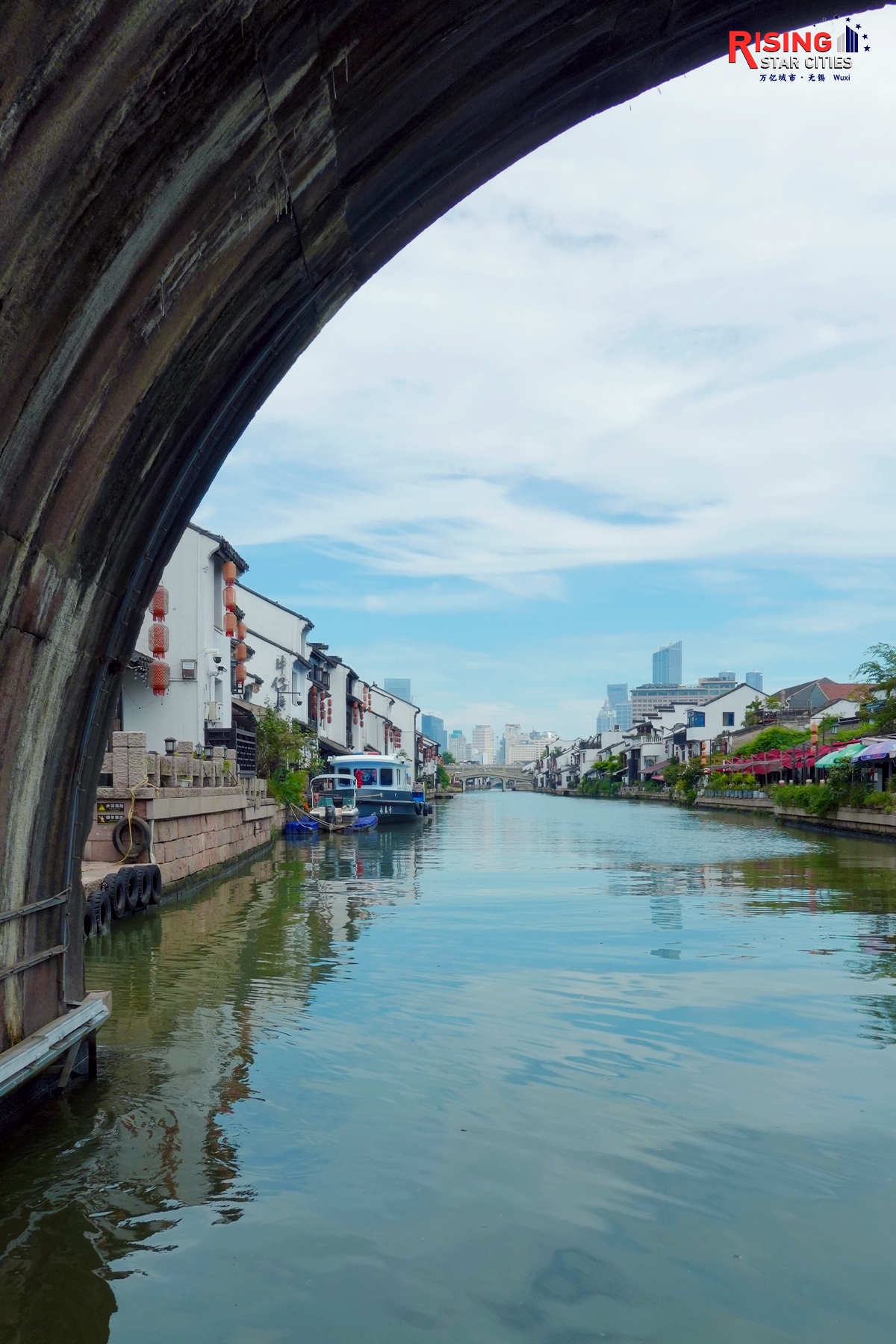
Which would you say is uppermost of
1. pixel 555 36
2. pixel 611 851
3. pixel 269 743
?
pixel 555 36

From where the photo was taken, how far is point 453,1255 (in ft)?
16.8

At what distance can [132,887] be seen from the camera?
55.5ft

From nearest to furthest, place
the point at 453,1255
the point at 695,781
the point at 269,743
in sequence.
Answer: the point at 453,1255
the point at 269,743
the point at 695,781

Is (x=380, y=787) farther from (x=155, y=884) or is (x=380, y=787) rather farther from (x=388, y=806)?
(x=155, y=884)

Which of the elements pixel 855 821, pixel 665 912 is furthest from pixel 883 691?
pixel 665 912

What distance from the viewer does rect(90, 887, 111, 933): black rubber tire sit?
14766 millimetres

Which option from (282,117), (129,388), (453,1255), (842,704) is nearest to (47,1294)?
(453,1255)

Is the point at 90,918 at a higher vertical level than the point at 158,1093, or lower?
higher

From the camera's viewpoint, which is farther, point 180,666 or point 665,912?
point 180,666

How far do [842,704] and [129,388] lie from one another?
69.9 meters

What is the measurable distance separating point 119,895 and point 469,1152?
10828mm

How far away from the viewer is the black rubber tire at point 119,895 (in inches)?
623

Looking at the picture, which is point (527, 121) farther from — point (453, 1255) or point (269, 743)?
point (269, 743)

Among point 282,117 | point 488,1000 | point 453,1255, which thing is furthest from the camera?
point 488,1000
